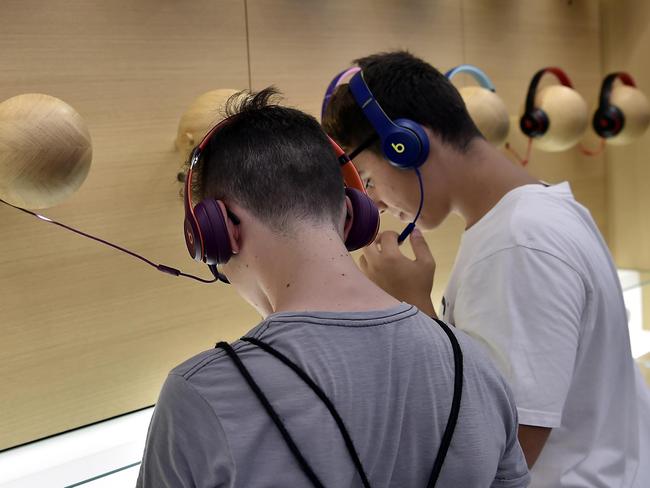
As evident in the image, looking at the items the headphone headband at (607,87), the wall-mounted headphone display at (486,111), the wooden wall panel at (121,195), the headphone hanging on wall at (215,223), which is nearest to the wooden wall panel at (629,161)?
the headphone headband at (607,87)

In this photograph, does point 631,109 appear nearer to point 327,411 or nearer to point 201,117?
point 201,117

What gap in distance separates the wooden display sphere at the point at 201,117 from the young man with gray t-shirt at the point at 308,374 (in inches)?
16.3

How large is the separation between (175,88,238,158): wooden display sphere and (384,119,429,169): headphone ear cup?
26 centimetres

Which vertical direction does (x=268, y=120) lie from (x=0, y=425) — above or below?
above

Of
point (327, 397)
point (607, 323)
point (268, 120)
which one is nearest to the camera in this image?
point (327, 397)

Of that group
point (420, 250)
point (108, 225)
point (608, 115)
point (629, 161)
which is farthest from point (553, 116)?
point (108, 225)

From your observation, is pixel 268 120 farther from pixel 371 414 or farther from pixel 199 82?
pixel 199 82

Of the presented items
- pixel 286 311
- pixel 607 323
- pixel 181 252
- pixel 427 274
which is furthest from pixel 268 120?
pixel 181 252

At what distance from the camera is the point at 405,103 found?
1142mm

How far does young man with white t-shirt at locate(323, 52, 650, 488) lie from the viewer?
93cm

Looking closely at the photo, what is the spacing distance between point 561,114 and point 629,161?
1.80 ft

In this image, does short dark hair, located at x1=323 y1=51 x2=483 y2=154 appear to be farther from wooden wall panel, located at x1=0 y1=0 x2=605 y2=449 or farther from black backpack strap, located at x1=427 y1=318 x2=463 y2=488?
black backpack strap, located at x1=427 y1=318 x2=463 y2=488

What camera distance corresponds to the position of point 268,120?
0.75 metres

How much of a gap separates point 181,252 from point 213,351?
76 centimetres
